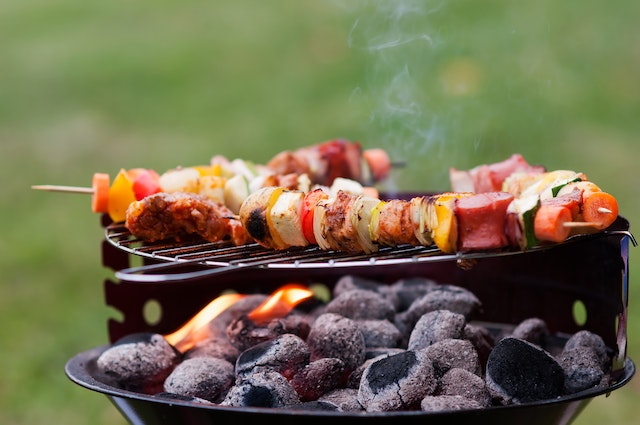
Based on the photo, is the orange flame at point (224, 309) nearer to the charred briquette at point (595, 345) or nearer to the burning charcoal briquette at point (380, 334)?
the burning charcoal briquette at point (380, 334)

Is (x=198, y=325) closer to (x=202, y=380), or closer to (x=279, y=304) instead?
(x=279, y=304)

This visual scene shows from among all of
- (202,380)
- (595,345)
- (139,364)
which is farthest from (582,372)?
(139,364)

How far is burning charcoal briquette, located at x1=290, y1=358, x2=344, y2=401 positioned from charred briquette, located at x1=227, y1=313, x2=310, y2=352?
33cm

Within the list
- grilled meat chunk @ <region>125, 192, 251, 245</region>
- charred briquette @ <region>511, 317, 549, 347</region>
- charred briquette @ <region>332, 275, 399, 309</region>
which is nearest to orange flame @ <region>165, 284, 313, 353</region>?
charred briquette @ <region>332, 275, 399, 309</region>

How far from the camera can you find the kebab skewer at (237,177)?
3.42 metres

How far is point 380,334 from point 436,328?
30cm

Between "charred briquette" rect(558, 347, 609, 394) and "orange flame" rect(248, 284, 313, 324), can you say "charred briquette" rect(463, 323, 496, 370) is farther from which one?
"orange flame" rect(248, 284, 313, 324)

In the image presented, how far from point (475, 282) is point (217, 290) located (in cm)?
120

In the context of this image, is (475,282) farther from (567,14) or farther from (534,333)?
(567,14)

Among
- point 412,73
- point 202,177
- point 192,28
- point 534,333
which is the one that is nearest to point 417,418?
point 534,333

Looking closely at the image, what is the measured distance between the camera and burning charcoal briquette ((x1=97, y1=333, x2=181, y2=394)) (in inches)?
127

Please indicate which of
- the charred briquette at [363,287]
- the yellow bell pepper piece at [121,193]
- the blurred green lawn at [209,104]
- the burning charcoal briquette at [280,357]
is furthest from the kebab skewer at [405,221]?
the blurred green lawn at [209,104]

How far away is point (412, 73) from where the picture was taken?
4453 millimetres

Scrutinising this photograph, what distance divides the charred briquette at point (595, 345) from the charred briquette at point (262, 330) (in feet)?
3.38
